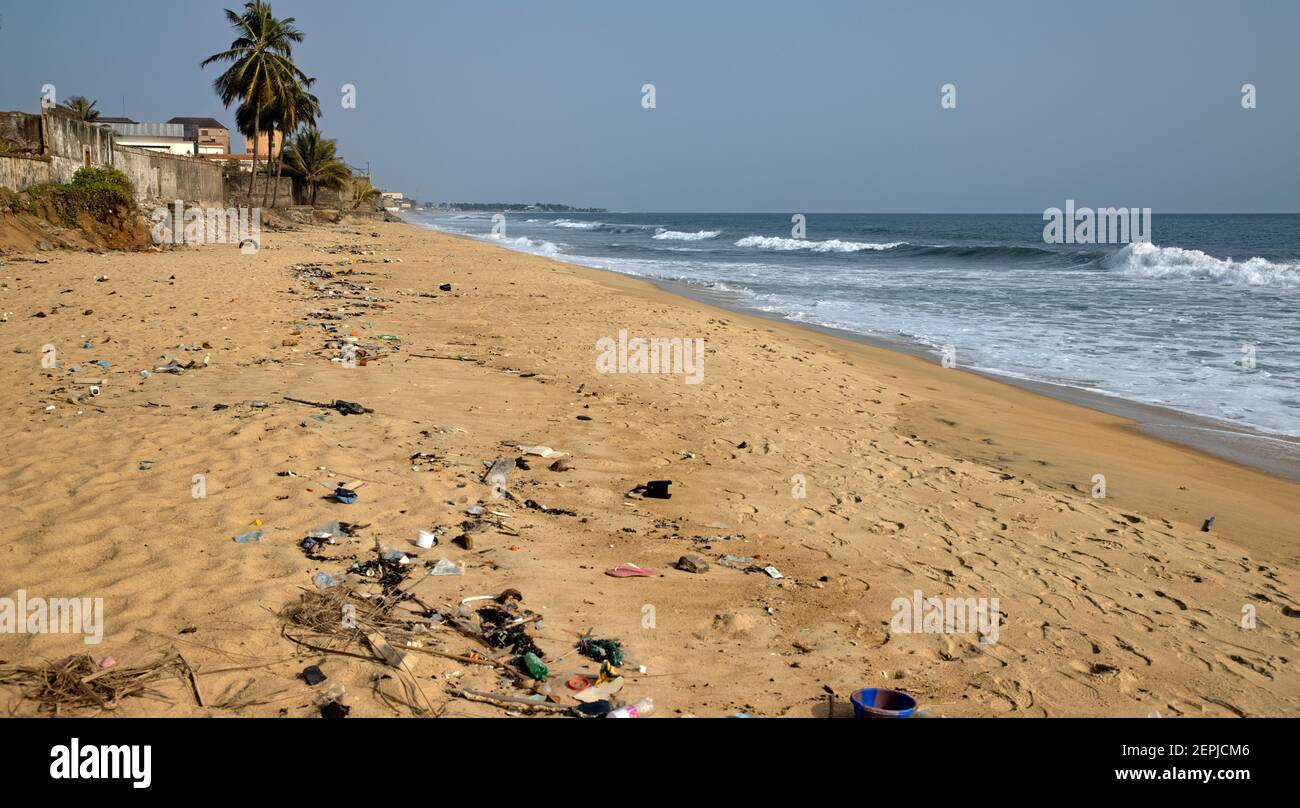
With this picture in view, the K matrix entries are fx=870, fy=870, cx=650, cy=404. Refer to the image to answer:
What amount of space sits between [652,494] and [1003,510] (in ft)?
8.09

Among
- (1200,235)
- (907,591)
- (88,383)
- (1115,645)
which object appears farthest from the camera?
(1200,235)

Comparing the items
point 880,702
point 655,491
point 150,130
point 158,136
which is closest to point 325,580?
point 655,491

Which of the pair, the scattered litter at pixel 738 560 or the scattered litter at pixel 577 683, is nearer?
the scattered litter at pixel 577 683

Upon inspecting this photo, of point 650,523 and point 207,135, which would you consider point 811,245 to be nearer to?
point 650,523

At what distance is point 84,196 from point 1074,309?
22.0 meters

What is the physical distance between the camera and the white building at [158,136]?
56131 millimetres

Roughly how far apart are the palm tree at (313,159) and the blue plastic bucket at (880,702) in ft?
161

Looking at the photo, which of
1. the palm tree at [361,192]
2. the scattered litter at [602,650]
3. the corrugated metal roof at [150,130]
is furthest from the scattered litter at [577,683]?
the corrugated metal roof at [150,130]

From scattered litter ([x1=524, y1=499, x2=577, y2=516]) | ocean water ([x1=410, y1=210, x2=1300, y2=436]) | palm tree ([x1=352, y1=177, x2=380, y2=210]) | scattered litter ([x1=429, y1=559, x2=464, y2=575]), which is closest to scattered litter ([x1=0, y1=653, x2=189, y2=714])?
scattered litter ([x1=429, y1=559, x2=464, y2=575])

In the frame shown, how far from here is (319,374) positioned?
27.2ft

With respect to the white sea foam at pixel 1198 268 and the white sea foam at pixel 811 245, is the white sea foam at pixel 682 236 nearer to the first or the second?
the white sea foam at pixel 811 245

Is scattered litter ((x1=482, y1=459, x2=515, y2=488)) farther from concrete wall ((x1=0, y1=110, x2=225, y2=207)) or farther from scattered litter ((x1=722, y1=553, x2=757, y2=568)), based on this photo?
concrete wall ((x1=0, y1=110, x2=225, y2=207))

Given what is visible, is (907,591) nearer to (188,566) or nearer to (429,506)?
(429,506)

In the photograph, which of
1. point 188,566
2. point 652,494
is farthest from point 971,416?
point 188,566
